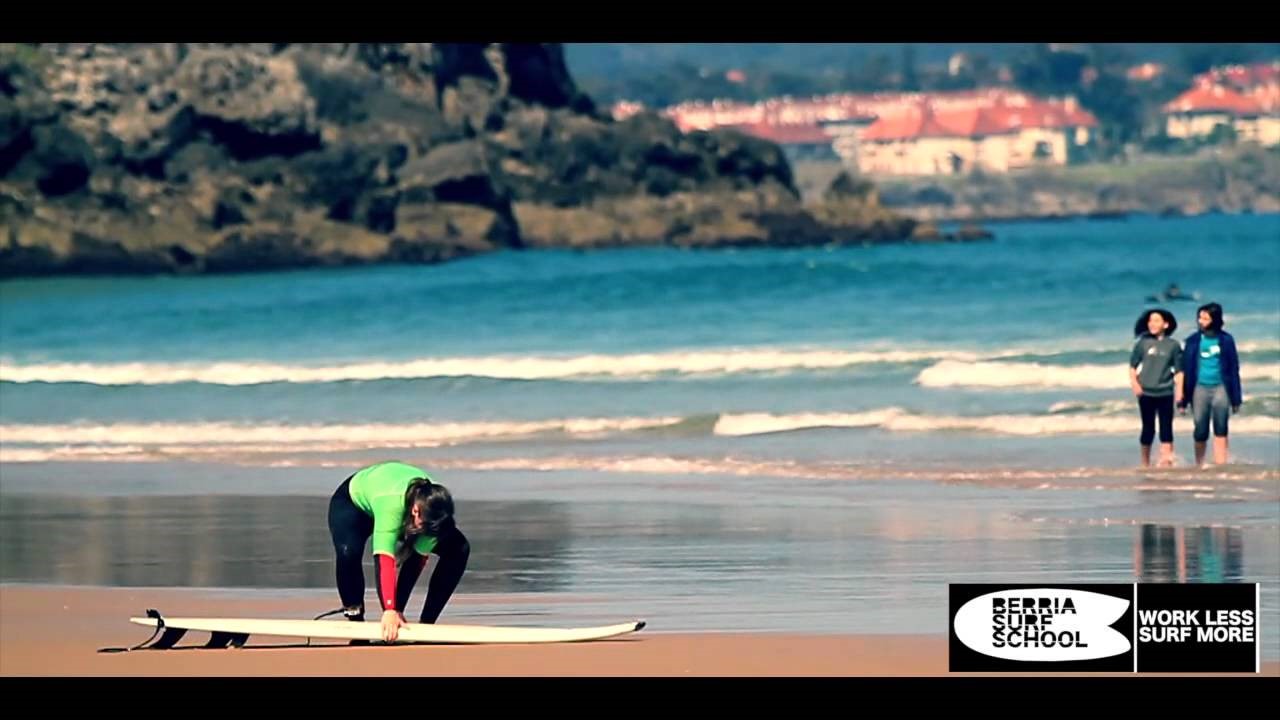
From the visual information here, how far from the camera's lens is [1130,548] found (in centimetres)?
1109

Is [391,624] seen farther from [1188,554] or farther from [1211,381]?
[1211,381]

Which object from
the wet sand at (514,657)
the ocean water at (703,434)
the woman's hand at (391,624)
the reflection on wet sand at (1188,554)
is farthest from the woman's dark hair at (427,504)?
the reflection on wet sand at (1188,554)

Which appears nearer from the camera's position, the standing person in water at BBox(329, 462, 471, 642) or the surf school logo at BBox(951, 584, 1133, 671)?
the surf school logo at BBox(951, 584, 1133, 671)

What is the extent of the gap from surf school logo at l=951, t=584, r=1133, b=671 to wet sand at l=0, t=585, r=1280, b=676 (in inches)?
18.5

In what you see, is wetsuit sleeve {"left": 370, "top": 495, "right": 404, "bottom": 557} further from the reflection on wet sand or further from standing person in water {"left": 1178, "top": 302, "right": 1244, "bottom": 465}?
standing person in water {"left": 1178, "top": 302, "right": 1244, "bottom": 465}

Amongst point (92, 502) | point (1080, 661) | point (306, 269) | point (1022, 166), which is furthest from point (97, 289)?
point (1022, 166)

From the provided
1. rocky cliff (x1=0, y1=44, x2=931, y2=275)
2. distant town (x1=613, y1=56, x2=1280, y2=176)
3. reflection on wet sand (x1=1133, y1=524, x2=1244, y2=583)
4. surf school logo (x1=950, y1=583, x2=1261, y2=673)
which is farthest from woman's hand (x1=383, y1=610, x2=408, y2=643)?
distant town (x1=613, y1=56, x2=1280, y2=176)

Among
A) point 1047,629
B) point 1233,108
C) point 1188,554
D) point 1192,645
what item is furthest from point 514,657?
point 1233,108

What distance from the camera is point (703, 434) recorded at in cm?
1780

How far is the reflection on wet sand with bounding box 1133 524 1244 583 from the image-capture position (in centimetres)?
1026

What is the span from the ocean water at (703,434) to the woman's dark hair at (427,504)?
1666 mm

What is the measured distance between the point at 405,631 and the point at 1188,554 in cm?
440

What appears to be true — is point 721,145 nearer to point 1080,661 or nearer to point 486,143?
point 486,143
